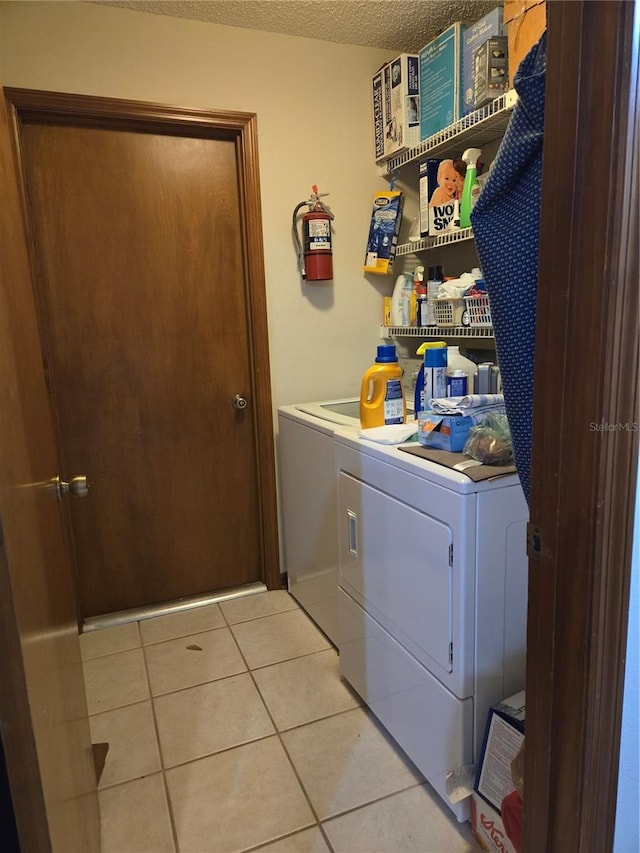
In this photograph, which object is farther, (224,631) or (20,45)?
(224,631)

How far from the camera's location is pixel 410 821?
53.4 inches

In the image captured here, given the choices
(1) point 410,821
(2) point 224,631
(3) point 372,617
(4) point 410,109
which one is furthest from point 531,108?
(2) point 224,631

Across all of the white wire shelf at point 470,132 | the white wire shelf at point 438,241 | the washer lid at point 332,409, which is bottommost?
the washer lid at point 332,409

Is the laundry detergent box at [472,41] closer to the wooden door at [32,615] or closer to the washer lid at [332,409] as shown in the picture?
the washer lid at [332,409]

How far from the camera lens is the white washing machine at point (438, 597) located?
1.20 metres

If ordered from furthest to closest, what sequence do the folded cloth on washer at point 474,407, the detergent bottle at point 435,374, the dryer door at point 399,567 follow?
the detergent bottle at point 435,374
the folded cloth on washer at point 474,407
the dryer door at point 399,567

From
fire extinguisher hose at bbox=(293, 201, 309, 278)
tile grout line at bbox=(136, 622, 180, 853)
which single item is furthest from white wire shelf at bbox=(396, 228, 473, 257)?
tile grout line at bbox=(136, 622, 180, 853)

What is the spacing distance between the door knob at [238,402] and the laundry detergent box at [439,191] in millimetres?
1062

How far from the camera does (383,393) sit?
171cm

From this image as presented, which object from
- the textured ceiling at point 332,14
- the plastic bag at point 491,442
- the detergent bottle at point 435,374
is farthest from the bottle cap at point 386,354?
the textured ceiling at point 332,14

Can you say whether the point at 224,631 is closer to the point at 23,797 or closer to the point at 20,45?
the point at 23,797

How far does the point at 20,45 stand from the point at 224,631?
7.74ft

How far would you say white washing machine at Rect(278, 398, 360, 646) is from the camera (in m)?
1.93

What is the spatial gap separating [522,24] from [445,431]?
1.30 m
